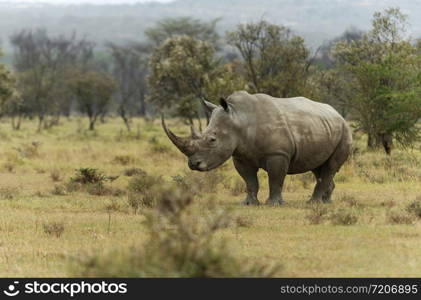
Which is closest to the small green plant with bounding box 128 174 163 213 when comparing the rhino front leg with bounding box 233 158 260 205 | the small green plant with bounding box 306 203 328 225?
the rhino front leg with bounding box 233 158 260 205

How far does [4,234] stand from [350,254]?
465 centimetres

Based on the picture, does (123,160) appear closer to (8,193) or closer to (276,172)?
(8,193)

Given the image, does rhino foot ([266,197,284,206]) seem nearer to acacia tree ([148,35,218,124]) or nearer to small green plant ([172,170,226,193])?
small green plant ([172,170,226,193])

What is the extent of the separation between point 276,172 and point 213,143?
1.21m

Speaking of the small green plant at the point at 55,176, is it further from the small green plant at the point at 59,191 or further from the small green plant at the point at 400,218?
the small green plant at the point at 400,218

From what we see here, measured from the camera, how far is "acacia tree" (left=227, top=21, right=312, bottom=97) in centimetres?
2652

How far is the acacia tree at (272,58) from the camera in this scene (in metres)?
26.5

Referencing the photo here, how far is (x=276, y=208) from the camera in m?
13.0

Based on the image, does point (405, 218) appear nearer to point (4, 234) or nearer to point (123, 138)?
point (4, 234)

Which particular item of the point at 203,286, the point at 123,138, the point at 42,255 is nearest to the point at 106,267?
the point at 203,286

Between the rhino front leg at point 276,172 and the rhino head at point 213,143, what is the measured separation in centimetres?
69

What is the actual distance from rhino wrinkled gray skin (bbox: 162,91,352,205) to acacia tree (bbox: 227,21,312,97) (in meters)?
12.1

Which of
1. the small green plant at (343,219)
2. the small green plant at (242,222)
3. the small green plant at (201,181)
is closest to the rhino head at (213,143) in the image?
the small green plant at (242,222)

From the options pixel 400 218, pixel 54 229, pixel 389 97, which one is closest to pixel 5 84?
pixel 389 97
